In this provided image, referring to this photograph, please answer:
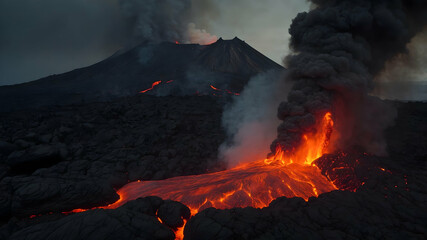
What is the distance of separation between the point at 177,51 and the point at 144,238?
5194 cm

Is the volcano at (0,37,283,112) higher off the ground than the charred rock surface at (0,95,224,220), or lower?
higher

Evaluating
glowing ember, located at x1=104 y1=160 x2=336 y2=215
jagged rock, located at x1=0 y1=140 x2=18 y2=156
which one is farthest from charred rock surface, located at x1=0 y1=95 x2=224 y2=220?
glowing ember, located at x1=104 y1=160 x2=336 y2=215

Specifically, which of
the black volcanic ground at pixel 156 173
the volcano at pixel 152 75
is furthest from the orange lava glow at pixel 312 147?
the volcano at pixel 152 75

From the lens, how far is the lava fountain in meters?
8.27

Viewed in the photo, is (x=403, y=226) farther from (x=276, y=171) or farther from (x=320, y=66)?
(x=320, y=66)

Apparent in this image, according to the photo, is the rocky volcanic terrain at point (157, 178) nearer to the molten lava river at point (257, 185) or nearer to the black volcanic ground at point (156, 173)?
the black volcanic ground at point (156, 173)

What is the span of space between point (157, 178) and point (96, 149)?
5387mm

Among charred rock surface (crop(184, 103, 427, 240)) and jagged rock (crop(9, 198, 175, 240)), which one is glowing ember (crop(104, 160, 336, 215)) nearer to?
charred rock surface (crop(184, 103, 427, 240))

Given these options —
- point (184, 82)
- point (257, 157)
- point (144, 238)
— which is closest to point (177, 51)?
point (184, 82)

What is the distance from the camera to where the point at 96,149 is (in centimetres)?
1502

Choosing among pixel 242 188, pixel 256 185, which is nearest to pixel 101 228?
pixel 242 188

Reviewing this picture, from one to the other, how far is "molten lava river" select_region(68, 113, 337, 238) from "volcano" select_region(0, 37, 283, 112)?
66.8 feet

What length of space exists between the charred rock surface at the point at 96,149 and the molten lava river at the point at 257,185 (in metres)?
1.12

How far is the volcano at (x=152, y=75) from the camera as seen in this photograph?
1217 inches
